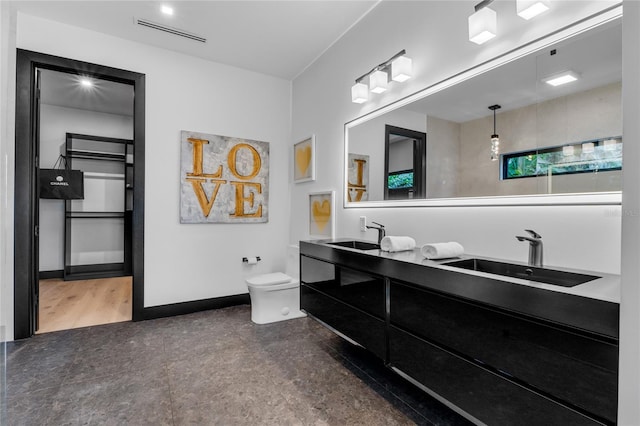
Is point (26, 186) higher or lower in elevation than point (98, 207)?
higher

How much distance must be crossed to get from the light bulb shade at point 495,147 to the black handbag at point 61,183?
5.40 m

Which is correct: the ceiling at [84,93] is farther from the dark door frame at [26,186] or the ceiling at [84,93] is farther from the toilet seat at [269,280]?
the toilet seat at [269,280]

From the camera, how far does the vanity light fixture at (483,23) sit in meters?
1.58

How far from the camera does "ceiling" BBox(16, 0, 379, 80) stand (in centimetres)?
253

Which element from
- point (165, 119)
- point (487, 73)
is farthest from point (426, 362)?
point (165, 119)

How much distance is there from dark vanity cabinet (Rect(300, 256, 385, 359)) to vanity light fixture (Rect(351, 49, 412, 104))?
1385 mm

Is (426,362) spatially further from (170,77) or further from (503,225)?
(170,77)

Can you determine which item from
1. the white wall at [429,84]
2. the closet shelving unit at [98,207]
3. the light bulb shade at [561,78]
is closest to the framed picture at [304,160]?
the white wall at [429,84]

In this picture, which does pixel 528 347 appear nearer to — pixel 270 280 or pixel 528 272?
pixel 528 272

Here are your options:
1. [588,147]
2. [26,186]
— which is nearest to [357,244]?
[588,147]

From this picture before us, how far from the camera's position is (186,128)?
10.9 feet

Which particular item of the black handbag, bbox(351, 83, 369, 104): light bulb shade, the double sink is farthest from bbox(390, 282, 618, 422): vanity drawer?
the black handbag

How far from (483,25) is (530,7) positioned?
219 mm

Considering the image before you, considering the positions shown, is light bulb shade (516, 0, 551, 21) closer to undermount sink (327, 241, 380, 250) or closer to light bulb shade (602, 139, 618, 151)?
light bulb shade (602, 139, 618, 151)
